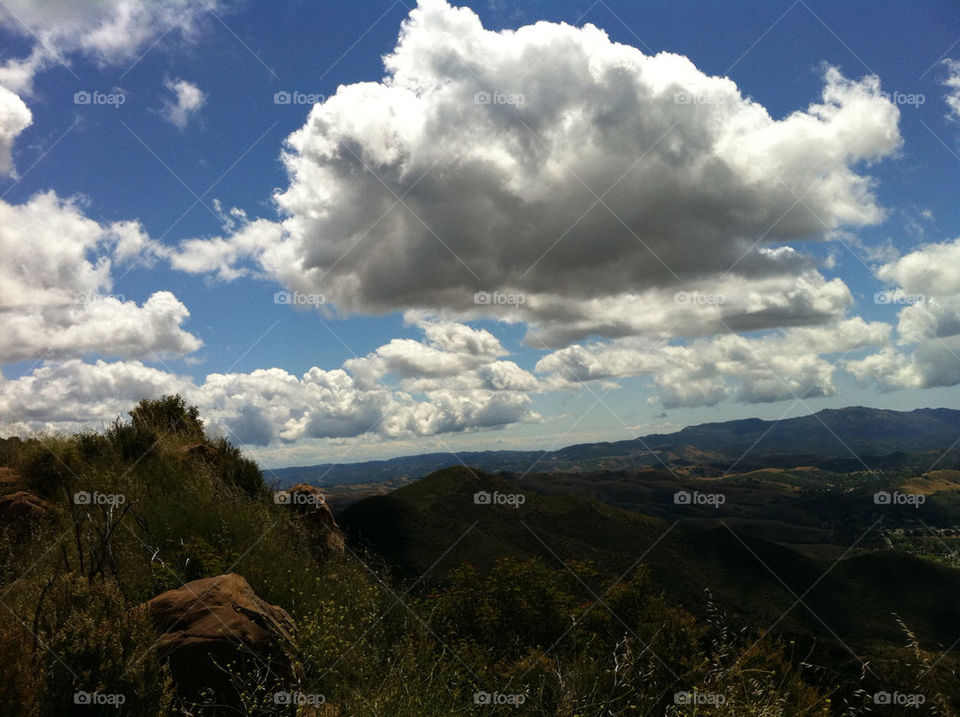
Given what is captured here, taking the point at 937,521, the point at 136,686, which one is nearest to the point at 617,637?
the point at 136,686

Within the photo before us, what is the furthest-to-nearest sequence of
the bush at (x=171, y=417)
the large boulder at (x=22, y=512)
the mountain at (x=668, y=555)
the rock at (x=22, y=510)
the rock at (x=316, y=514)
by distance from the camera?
the mountain at (x=668, y=555) < the bush at (x=171, y=417) < the rock at (x=316, y=514) < the rock at (x=22, y=510) < the large boulder at (x=22, y=512)

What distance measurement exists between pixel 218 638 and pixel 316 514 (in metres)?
9.98

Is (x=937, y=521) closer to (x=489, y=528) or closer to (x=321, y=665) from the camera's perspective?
(x=489, y=528)

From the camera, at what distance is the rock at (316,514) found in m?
14.4

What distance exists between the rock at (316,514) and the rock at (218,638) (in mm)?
7824

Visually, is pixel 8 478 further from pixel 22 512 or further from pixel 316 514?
pixel 316 514

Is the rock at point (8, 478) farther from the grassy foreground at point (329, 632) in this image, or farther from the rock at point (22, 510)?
the rock at point (22, 510)

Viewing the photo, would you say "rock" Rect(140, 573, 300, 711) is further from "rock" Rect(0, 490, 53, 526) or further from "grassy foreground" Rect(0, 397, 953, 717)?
"rock" Rect(0, 490, 53, 526)

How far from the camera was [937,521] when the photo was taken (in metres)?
184

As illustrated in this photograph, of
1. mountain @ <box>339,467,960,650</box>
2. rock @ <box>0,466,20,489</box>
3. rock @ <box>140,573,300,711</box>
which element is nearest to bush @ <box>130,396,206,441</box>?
rock @ <box>0,466,20,489</box>

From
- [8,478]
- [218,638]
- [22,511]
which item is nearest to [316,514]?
[22,511]

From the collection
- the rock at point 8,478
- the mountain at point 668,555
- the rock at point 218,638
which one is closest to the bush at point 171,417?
the rock at point 8,478

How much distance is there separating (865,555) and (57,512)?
10900 cm

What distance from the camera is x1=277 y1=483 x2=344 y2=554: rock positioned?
14.4 metres
